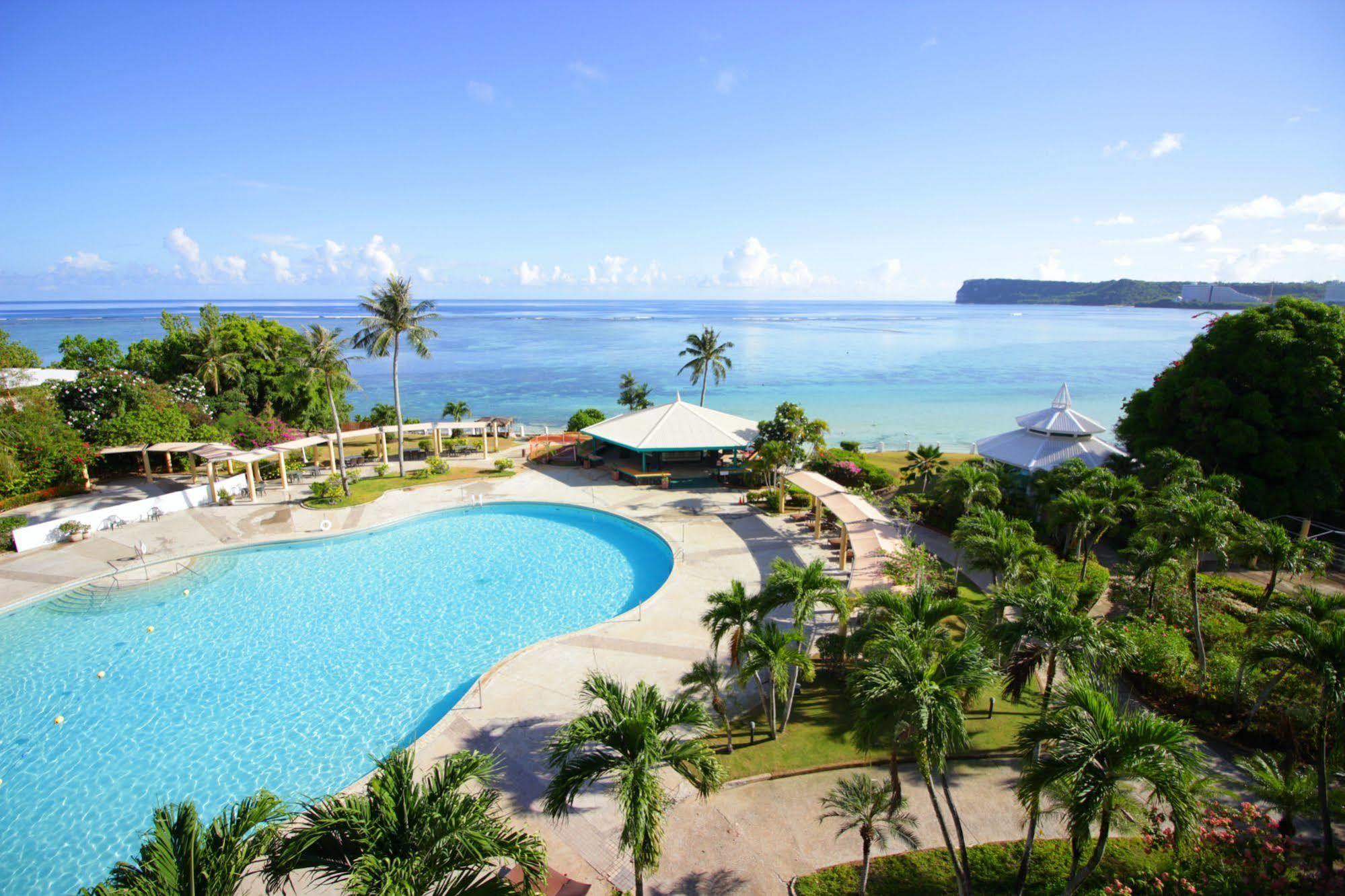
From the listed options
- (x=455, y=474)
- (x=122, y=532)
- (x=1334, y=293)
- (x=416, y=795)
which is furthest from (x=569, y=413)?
(x=1334, y=293)

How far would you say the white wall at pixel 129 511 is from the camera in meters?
21.2

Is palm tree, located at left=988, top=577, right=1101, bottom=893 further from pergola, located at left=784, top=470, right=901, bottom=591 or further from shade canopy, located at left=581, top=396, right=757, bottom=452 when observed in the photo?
shade canopy, located at left=581, top=396, right=757, bottom=452

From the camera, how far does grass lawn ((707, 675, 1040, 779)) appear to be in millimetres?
10906

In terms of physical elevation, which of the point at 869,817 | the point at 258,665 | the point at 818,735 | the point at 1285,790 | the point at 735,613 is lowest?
the point at 258,665

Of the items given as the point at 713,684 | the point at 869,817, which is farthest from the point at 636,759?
the point at 713,684

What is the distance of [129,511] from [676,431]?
71.7 feet

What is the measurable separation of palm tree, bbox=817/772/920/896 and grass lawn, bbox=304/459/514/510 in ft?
75.4

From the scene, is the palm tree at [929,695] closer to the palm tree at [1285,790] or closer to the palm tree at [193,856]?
the palm tree at [1285,790]

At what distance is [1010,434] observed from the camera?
1040 inches

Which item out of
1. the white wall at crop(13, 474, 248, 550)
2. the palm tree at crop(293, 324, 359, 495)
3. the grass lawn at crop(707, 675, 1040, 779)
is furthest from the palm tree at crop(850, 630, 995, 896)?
the white wall at crop(13, 474, 248, 550)

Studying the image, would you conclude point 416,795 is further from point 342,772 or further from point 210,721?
point 210,721

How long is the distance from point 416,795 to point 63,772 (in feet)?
35.0

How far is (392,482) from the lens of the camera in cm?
2856

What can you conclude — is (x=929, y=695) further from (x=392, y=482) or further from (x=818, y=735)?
(x=392, y=482)
